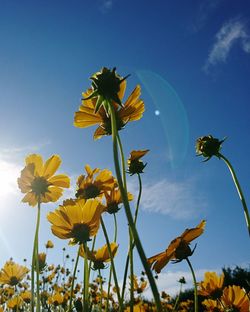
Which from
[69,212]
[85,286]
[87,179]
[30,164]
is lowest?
[85,286]

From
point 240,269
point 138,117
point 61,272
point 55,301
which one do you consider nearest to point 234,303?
point 138,117

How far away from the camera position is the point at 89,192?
1877 millimetres

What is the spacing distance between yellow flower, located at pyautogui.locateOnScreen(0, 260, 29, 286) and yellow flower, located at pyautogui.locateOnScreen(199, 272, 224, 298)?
184 centimetres

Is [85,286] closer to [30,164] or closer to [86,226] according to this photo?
[86,226]

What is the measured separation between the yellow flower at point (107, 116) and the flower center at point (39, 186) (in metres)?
0.47

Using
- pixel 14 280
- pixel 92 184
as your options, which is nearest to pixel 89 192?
pixel 92 184

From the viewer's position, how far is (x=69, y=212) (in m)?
1.57

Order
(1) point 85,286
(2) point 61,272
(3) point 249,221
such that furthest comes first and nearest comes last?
(2) point 61,272 → (1) point 85,286 → (3) point 249,221

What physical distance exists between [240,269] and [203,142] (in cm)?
1081

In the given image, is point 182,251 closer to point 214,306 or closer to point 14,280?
point 214,306

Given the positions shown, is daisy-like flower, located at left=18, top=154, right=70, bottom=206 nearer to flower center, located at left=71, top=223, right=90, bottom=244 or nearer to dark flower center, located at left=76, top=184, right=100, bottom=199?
dark flower center, located at left=76, top=184, right=100, bottom=199

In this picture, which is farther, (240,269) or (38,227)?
(240,269)

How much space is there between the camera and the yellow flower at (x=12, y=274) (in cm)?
354

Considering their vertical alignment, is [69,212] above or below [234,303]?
above
